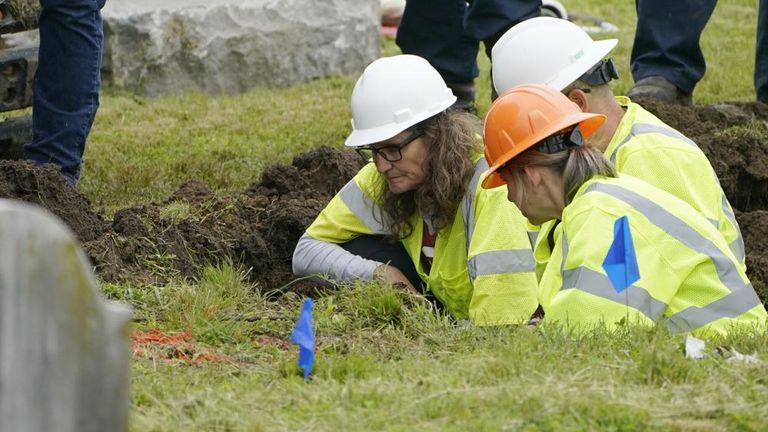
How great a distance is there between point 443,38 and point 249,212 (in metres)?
2.35

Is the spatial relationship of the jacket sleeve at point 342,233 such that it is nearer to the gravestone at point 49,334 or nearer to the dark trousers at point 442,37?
the dark trousers at point 442,37

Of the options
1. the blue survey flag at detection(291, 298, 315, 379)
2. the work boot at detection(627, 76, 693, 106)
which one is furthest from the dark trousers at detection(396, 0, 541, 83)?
the blue survey flag at detection(291, 298, 315, 379)

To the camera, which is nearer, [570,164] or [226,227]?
[570,164]

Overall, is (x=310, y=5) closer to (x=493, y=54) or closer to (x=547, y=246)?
(x=493, y=54)

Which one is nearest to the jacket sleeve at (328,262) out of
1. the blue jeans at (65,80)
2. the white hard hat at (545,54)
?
the white hard hat at (545,54)

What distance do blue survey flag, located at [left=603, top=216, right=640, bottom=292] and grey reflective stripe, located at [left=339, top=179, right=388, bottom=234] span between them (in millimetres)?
1715

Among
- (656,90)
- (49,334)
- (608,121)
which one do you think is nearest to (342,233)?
(608,121)

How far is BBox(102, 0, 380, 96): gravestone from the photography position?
1017 centimetres

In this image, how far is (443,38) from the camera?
336 inches

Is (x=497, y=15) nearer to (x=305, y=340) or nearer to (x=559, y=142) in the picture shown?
→ (x=559, y=142)

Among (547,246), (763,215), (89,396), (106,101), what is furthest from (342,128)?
(89,396)

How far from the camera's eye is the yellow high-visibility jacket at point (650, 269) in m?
4.31

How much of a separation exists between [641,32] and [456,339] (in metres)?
4.57

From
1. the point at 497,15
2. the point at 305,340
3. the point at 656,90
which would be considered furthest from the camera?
the point at 656,90
